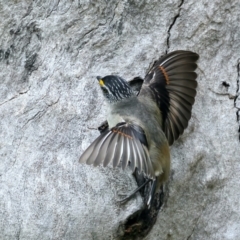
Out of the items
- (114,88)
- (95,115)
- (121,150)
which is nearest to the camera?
(121,150)

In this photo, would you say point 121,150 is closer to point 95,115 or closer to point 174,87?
point 95,115

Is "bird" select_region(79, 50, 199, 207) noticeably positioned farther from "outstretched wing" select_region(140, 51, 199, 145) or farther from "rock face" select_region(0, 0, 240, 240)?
"rock face" select_region(0, 0, 240, 240)

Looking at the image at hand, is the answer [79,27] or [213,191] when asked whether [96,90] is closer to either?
[79,27]

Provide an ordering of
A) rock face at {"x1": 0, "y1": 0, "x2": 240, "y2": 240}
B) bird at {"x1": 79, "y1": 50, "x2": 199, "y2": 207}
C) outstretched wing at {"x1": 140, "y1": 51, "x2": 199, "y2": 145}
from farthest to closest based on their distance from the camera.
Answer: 1. outstretched wing at {"x1": 140, "y1": 51, "x2": 199, "y2": 145}
2. rock face at {"x1": 0, "y1": 0, "x2": 240, "y2": 240}
3. bird at {"x1": 79, "y1": 50, "x2": 199, "y2": 207}

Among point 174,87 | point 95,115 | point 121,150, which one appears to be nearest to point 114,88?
point 95,115

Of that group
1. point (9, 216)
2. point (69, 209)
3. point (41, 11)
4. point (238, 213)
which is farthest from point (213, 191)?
point (41, 11)

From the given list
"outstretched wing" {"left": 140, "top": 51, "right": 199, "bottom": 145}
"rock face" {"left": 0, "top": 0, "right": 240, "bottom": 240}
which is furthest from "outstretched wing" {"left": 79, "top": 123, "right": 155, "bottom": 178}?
"outstretched wing" {"left": 140, "top": 51, "right": 199, "bottom": 145}
